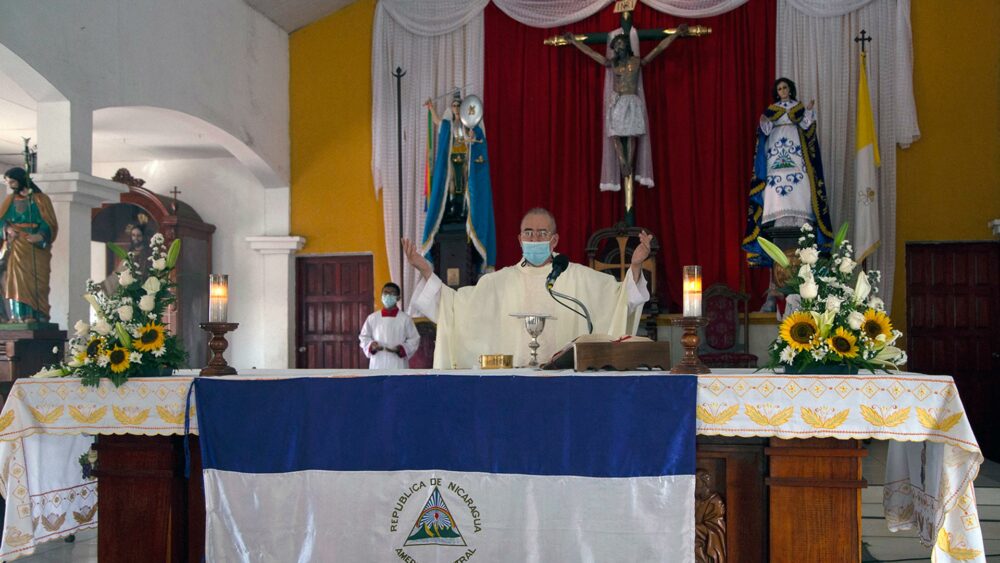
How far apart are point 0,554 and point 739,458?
2.83m

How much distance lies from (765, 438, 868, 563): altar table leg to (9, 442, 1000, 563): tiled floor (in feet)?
4.85

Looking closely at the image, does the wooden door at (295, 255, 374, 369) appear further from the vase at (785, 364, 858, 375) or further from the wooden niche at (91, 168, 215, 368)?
the vase at (785, 364, 858, 375)

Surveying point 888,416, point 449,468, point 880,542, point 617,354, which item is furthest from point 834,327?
point 880,542

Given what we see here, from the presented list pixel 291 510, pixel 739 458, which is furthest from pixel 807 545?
pixel 291 510

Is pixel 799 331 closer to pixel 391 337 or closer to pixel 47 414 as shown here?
pixel 47 414

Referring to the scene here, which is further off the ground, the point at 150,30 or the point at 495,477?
the point at 150,30

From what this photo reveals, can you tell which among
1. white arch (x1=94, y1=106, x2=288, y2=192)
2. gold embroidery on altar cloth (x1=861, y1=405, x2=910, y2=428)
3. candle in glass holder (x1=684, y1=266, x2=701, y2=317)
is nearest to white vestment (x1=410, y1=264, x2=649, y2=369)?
candle in glass holder (x1=684, y1=266, x2=701, y2=317)

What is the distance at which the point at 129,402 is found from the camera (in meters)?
3.50

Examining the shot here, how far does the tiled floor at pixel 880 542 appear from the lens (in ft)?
14.8

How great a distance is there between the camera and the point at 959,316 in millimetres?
8727

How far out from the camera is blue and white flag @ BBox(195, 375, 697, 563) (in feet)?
10.3

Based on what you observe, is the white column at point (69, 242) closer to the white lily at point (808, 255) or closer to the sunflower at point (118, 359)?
the sunflower at point (118, 359)

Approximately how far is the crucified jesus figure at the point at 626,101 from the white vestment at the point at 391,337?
259cm

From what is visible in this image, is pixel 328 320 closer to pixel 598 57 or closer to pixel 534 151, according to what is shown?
pixel 534 151
